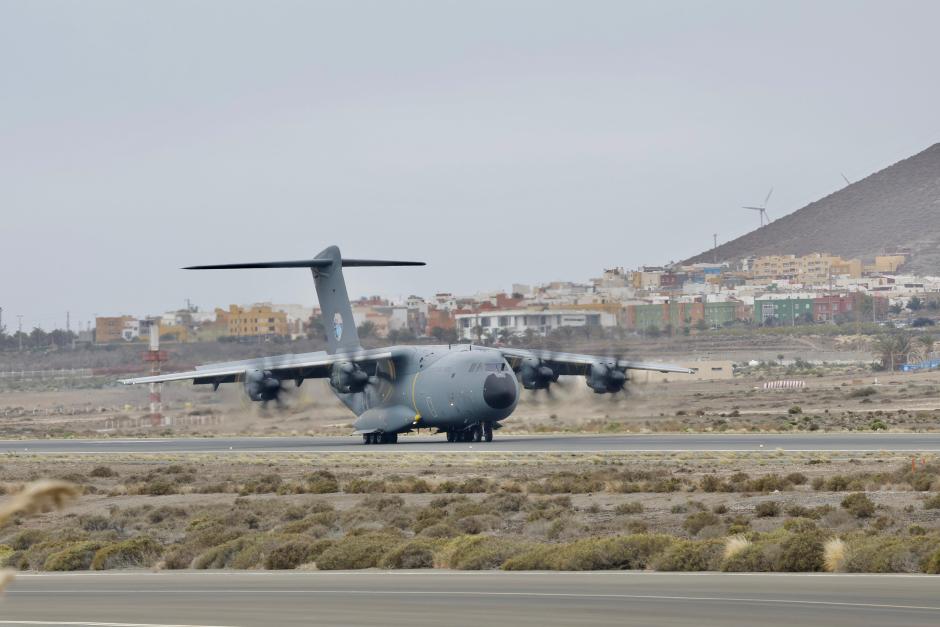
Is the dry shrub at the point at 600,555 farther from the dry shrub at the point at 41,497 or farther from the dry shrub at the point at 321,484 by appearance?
the dry shrub at the point at 41,497

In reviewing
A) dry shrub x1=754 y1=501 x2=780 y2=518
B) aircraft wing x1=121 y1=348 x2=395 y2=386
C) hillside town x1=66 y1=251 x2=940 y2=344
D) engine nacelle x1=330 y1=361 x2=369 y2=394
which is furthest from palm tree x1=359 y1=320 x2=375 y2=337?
dry shrub x1=754 y1=501 x2=780 y2=518

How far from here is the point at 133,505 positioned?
3856 cm

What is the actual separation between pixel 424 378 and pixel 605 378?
22.9 ft

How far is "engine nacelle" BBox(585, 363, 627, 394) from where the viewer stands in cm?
5656

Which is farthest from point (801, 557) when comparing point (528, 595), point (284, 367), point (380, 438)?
point (380, 438)

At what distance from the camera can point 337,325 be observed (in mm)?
63812

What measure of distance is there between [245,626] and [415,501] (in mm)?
19471

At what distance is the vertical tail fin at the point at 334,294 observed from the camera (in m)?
63.3

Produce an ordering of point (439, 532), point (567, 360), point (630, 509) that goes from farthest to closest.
Result: point (567, 360) → point (630, 509) → point (439, 532)

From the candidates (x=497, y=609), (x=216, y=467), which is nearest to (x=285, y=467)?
(x=216, y=467)

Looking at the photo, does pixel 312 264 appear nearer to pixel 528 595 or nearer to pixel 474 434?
pixel 474 434

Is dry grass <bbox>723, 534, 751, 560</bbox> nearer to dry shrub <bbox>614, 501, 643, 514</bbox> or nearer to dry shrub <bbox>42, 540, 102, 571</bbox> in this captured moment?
dry shrub <bbox>614, 501, 643, 514</bbox>

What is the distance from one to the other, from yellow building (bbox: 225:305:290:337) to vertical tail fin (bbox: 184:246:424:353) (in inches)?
284

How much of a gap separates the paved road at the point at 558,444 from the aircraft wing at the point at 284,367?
9.90ft
